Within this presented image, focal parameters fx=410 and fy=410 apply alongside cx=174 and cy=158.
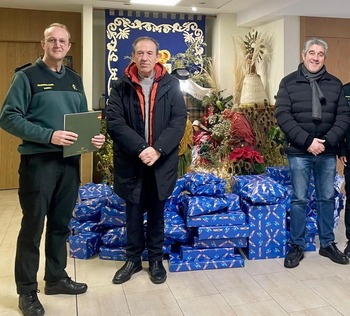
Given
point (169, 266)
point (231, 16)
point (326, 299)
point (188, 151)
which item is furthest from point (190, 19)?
point (326, 299)

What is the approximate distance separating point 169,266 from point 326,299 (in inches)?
38.6

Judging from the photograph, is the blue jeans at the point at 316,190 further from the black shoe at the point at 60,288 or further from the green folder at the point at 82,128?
the black shoe at the point at 60,288

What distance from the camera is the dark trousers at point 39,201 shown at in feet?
6.70

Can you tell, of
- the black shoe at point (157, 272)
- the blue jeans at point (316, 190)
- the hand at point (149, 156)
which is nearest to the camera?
the hand at point (149, 156)

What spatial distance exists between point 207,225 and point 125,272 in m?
0.62

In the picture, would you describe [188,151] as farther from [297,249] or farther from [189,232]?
[297,249]

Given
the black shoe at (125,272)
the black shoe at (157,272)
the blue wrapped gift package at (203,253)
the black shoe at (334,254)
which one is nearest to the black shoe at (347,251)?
the black shoe at (334,254)

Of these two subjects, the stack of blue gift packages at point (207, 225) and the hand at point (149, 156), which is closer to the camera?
the hand at point (149, 156)

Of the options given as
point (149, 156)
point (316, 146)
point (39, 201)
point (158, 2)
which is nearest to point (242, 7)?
point (158, 2)

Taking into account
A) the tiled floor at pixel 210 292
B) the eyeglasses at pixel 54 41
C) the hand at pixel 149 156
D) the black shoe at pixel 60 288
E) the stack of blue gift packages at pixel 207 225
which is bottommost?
the tiled floor at pixel 210 292

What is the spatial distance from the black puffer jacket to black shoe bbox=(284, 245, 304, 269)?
2.21 ft

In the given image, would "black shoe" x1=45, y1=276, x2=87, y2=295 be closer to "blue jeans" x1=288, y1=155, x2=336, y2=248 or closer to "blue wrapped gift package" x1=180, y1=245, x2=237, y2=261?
"blue wrapped gift package" x1=180, y1=245, x2=237, y2=261

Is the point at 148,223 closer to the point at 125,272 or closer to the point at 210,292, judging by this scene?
the point at 125,272

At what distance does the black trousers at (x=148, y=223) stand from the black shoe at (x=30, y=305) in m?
0.63
